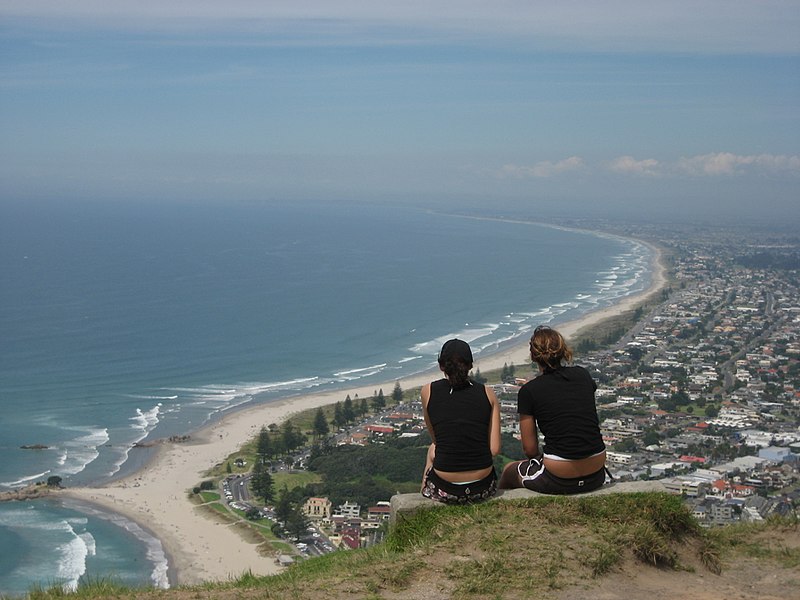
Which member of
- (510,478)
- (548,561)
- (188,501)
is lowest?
(188,501)

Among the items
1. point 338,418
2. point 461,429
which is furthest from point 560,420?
point 338,418

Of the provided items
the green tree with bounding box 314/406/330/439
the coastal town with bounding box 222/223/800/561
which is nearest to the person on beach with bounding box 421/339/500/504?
the coastal town with bounding box 222/223/800/561

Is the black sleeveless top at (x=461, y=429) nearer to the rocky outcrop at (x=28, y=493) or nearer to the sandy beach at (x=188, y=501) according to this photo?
the sandy beach at (x=188, y=501)

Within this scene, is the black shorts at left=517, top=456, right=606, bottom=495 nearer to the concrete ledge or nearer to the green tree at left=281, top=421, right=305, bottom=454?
the concrete ledge

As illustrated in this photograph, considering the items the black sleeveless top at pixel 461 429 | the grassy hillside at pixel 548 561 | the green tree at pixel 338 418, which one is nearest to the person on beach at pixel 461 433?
the black sleeveless top at pixel 461 429

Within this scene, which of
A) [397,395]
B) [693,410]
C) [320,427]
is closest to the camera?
[320,427]

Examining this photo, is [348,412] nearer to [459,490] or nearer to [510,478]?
[510,478]

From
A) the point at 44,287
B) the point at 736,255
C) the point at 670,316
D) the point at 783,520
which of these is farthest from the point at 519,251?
the point at 783,520
